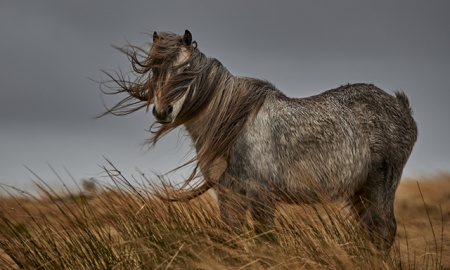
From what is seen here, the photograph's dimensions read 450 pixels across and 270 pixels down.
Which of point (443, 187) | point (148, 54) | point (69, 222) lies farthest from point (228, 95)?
point (443, 187)

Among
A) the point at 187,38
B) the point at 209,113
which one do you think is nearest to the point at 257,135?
the point at 209,113

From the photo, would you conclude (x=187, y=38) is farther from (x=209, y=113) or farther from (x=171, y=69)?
(x=209, y=113)

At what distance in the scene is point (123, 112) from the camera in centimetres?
607

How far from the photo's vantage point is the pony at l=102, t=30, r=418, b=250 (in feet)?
18.5

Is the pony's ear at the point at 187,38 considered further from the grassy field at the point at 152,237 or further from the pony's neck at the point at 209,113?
the grassy field at the point at 152,237

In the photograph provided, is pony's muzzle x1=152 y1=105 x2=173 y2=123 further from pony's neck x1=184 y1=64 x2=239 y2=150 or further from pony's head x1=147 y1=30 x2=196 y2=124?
pony's neck x1=184 y1=64 x2=239 y2=150

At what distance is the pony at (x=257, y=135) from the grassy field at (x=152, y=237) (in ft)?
1.25

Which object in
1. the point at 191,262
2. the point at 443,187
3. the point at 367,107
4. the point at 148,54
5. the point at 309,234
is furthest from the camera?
the point at 443,187

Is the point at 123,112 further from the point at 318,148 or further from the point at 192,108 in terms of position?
the point at 318,148

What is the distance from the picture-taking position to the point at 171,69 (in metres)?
5.68

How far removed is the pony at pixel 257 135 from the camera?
5.63 metres

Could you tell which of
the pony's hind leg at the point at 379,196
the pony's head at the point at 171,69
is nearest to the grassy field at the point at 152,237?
the pony's head at the point at 171,69

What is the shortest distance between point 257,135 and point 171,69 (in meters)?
0.88

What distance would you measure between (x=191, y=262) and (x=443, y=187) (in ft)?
30.3
